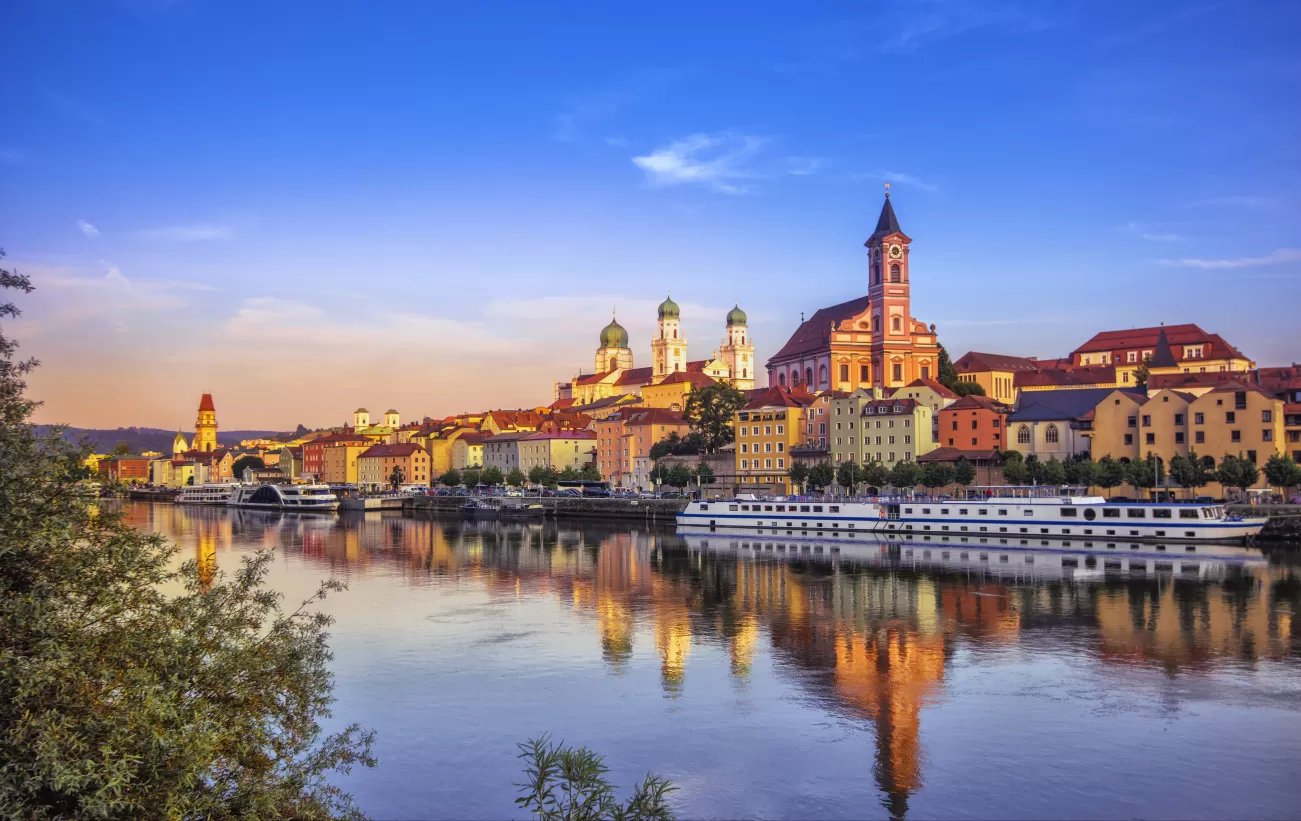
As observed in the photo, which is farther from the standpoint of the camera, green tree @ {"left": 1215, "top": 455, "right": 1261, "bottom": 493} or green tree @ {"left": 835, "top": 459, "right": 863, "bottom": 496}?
green tree @ {"left": 835, "top": 459, "right": 863, "bottom": 496}

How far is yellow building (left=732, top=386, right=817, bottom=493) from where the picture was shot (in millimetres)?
70688

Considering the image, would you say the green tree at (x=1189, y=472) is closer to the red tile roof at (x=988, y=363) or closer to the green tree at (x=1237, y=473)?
the green tree at (x=1237, y=473)

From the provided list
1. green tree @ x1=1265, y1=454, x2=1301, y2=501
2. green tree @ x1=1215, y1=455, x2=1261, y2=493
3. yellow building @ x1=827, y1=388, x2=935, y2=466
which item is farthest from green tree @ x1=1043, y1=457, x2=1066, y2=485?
yellow building @ x1=827, y1=388, x2=935, y2=466

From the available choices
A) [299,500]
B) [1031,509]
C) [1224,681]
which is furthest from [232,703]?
[299,500]

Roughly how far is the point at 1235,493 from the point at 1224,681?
3779 centimetres

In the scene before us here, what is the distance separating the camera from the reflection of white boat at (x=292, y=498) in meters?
85.2

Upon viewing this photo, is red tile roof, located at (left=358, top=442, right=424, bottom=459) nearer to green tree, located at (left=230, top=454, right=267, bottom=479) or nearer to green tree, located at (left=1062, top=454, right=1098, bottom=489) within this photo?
green tree, located at (left=230, top=454, right=267, bottom=479)

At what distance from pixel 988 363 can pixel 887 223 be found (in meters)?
15.3

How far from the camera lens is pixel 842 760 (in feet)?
49.0

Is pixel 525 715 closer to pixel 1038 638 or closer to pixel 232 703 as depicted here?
pixel 232 703

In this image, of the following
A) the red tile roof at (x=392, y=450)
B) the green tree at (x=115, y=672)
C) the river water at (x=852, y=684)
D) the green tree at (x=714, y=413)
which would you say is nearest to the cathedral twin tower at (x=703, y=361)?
the red tile roof at (x=392, y=450)

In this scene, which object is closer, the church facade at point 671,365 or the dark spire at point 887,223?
the dark spire at point 887,223

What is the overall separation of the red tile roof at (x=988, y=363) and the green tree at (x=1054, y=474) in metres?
30.5

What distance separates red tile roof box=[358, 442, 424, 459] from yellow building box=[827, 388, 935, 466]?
55586 mm
